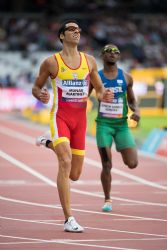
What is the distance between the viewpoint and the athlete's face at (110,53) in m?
13.9

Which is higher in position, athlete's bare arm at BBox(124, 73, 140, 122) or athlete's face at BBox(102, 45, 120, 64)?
athlete's face at BBox(102, 45, 120, 64)

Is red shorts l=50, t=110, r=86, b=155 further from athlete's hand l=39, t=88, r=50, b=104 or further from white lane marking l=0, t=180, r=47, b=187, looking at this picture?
white lane marking l=0, t=180, r=47, b=187

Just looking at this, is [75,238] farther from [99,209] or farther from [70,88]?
[99,209]

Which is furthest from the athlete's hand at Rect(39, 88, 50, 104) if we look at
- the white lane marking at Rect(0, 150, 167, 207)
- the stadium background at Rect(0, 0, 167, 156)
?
the stadium background at Rect(0, 0, 167, 156)

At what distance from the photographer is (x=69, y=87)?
Result: 11.8m

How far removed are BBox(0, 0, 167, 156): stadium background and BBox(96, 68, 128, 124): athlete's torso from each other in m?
22.9

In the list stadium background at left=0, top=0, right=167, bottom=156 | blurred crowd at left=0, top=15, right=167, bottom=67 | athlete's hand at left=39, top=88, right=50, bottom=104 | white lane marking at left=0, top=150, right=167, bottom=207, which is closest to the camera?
athlete's hand at left=39, top=88, right=50, bottom=104

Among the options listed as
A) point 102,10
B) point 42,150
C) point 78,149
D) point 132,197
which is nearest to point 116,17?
point 102,10

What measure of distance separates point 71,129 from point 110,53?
2260 mm

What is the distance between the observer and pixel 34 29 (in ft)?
168

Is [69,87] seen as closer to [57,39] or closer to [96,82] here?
[96,82]

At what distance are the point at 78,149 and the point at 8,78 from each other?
34.8 meters

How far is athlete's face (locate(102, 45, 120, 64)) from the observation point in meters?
13.9

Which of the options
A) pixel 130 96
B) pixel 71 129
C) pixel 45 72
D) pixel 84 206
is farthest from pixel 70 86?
pixel 84 206
